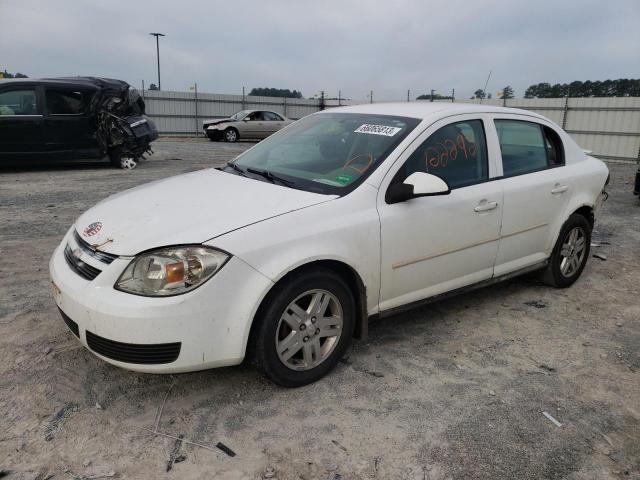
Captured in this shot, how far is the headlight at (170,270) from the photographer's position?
2.57 metres

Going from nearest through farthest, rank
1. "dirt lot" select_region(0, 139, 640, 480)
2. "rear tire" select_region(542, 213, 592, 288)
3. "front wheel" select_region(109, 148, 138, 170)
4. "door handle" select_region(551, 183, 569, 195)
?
1. "dirt lot" select_region(0, 139, 640, 480)
2. "door handle" select_region(551, 183, 569, 195)
3. "rear tire" select_region(542, 213, 592, 288)
4. "front wheel" select_region(109, 148, 138, 170)

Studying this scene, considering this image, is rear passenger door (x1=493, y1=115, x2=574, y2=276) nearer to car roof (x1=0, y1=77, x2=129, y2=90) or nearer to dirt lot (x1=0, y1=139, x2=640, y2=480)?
dirt lot (x1=0, y1=139, x2=640, y2=480)

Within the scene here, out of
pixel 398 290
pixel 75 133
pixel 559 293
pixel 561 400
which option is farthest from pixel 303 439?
pixel 75 133

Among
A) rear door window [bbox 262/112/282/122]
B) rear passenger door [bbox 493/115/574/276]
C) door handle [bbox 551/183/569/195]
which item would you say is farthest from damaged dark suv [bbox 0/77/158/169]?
rear door window [bbox 262/112/282/122]

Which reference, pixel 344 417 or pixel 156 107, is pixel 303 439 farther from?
pixel 156 107

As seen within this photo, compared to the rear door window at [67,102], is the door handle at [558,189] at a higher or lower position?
lower

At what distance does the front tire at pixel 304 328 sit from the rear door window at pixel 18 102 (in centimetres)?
992

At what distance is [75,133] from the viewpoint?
11047 millimetres

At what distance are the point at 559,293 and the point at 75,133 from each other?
9.96m

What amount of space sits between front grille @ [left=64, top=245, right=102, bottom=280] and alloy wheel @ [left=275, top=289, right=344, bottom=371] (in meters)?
0.99

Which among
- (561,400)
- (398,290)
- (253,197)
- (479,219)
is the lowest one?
(561,400)

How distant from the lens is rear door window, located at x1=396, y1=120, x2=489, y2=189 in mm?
3455

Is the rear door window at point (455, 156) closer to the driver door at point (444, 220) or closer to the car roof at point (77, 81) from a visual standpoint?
the driver door at point (444, 220)

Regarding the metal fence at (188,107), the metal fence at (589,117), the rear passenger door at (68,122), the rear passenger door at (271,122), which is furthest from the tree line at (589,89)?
the rear passenger door at (68,122)
